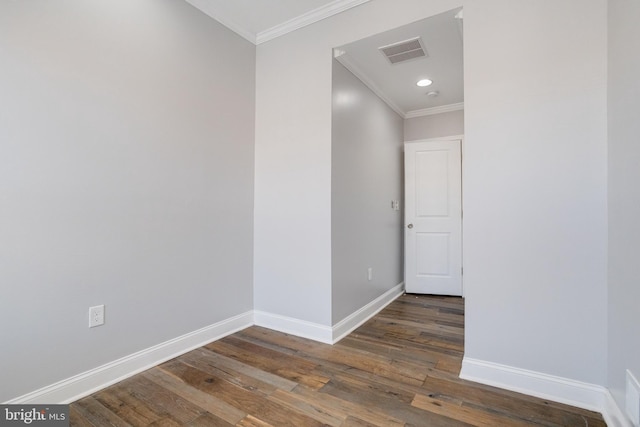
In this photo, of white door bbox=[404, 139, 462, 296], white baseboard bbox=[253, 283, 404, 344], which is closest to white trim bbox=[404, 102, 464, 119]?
white door bbox=[404, 139, 462, 296]

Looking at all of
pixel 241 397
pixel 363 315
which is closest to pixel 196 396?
pixel 241 397

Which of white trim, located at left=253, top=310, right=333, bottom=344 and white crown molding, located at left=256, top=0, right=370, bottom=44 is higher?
white crown molding, located at left=256, top=0, right=370, bottom=44

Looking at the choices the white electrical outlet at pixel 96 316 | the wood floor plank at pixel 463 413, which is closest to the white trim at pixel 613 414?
the wood floor plank at pixel 463 413

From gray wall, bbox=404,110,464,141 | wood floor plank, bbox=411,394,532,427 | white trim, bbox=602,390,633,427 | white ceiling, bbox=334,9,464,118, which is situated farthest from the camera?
gray wall, bbox=404,110,464,141

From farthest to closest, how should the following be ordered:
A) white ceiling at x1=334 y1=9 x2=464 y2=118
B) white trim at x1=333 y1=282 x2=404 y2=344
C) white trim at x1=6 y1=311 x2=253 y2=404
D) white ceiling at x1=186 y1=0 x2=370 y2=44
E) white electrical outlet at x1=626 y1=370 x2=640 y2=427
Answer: white trim at x1=333 y1=282 x2=404 y2=344 < white ceiling at x1=186 y1=0 x2=370 y2=44 < white ceiling at x1=334 y1=9 x2=464 y2=118 < white trim at x1=6 y1=311 x2=253 y2=404 < white electrical outlet at x1=626 y1=370 x2=640 y2=427

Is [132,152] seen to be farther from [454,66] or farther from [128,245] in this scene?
[454,66]

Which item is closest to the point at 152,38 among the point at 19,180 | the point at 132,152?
the point at 132,152

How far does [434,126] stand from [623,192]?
3.03 metres

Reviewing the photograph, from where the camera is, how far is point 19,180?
1.57 m

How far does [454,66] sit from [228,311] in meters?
3.08

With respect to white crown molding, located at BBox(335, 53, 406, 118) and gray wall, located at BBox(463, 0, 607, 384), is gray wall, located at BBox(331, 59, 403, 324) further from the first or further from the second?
gray wall, located at BBox(463, 0, 607, 384)

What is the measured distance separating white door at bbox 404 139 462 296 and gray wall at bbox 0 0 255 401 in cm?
240

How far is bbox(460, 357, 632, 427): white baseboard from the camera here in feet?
5.22

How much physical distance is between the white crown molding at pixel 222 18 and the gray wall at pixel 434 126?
2.46m
